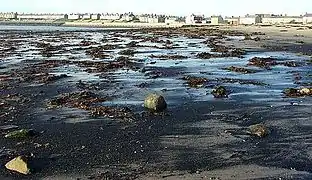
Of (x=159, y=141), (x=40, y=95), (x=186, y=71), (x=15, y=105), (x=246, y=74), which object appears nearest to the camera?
(x=159, y=141)

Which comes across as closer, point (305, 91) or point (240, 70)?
point (305, 91)

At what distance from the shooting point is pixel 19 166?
27.3 ft

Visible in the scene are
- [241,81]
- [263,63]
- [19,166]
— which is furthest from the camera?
[263,63]

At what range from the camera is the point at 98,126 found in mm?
11625

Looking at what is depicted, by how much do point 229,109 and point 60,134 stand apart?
5171mm

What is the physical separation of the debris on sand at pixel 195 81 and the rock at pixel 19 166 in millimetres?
10061

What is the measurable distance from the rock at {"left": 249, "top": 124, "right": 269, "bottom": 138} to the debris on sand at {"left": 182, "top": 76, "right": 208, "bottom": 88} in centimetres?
677

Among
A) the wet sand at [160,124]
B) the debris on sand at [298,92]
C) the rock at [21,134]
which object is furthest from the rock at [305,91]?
the rock at [21,134]

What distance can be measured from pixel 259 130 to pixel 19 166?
5.53 m

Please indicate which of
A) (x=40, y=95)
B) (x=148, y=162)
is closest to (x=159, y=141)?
(x=148, y=162)

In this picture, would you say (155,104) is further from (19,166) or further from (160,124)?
(19,166)

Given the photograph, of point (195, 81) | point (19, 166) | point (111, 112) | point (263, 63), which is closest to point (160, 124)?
point (111, 112)

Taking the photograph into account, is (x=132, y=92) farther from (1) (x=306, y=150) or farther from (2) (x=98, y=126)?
(1) (x=306, y=150)

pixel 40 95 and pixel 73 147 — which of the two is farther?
pixel 40 95
